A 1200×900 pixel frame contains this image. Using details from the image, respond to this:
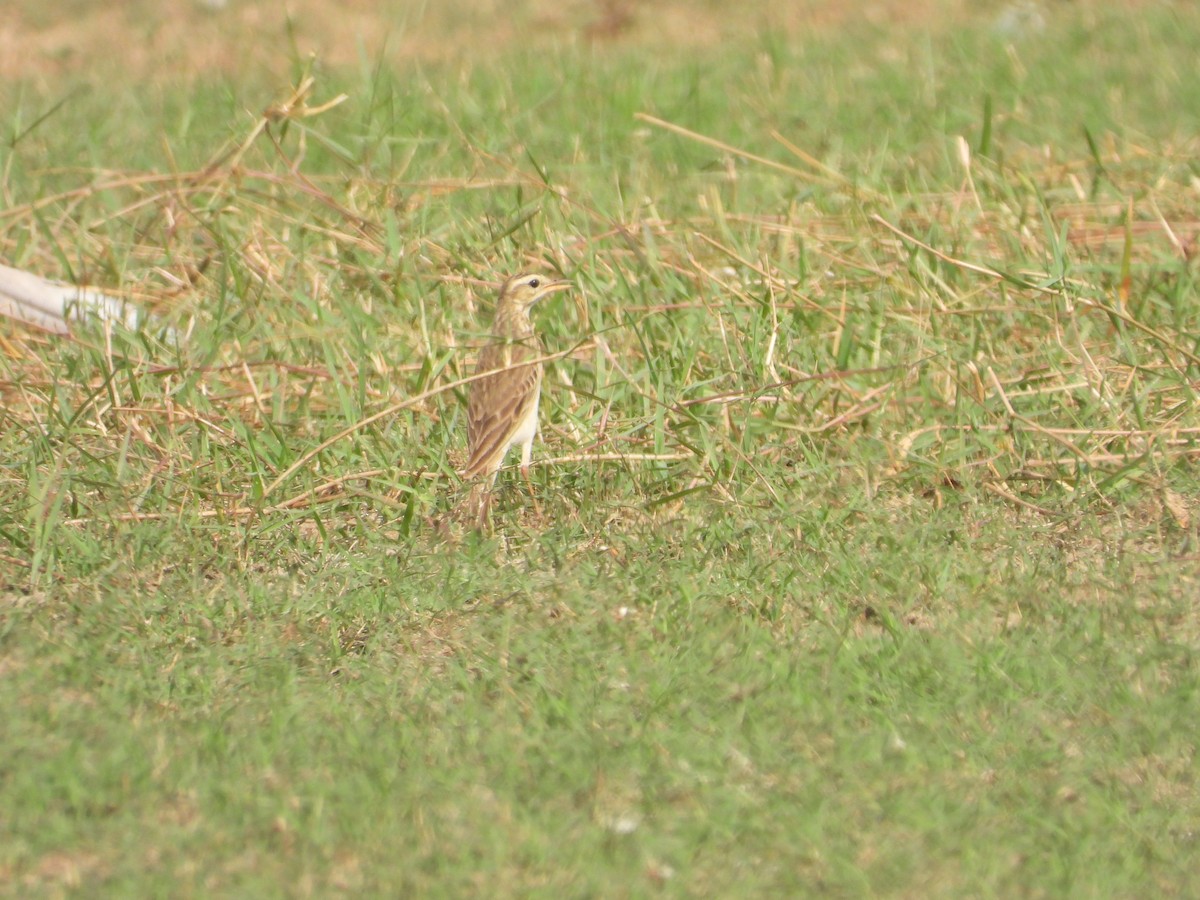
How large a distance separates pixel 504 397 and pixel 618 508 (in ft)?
1.62

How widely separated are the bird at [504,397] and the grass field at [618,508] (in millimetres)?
90

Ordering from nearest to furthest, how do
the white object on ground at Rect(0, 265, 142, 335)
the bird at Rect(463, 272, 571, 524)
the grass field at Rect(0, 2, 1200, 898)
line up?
the grass field at Rect(0, 2, 1200, 898)
the bird at Rect(463, 272, 571, 524)
the white object on ground at Rect(0, 265, 142, 335)

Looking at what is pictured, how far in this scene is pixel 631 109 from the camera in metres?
7.70

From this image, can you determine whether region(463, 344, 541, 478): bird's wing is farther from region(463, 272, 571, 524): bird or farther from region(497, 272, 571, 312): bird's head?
region(497, 272, 571, 312): bird's head

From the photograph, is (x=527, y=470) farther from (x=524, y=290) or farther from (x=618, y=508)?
(x=524, y=290)

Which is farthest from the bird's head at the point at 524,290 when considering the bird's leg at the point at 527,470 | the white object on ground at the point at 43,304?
the white object on ground at the point at 43,304

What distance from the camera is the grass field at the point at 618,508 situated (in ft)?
11.2

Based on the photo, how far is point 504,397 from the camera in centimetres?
495

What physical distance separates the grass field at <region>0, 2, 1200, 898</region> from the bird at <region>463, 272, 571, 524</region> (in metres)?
0.09

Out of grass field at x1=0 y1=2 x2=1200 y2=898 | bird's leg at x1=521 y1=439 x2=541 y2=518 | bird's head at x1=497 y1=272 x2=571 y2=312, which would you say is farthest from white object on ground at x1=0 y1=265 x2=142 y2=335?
bird's leg at x1=521 y1=439 x2=541 y2=518

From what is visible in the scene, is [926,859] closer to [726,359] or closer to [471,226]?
[726,359]

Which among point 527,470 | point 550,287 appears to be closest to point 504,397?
point 527,470

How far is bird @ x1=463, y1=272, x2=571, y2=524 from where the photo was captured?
4855 mm

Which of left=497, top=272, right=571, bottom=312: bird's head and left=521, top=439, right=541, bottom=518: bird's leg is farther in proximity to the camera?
left=497, top=272, right=571, bottom=312: bird's head
